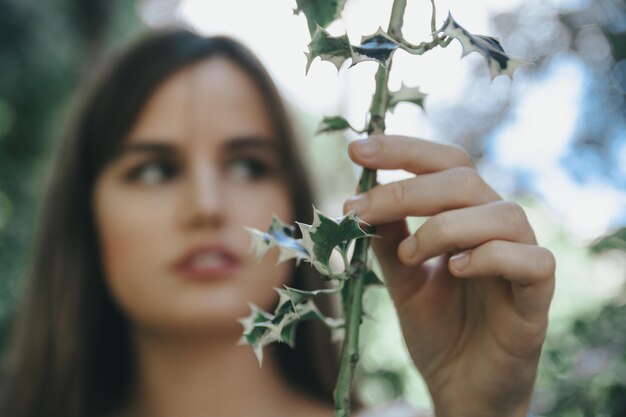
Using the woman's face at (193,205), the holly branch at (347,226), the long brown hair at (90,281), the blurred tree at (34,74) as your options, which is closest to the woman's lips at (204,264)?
the woman's face at (193,205)

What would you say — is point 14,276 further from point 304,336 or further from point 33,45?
point 304,336

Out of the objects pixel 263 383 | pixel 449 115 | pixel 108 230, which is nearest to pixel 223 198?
pixel 108 230

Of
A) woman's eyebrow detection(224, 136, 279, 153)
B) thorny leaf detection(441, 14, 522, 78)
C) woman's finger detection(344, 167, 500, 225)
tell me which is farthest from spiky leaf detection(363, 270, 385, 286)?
woman's eyebrow detection(224, 136, 279, 153)

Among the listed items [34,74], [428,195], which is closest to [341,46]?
[428,195]

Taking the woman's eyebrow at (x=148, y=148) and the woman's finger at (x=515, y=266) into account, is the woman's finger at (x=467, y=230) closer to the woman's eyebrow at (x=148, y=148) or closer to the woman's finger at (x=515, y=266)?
the woman's finger at (x=515, y=266)

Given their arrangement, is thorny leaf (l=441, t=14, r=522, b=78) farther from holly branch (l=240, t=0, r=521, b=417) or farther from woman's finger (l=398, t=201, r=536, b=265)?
woman's finger (l=398, t=201, r=536, b=265)

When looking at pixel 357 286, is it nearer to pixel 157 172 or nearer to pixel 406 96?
pixel 406 96
